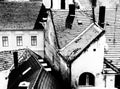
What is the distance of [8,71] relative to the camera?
2991cm

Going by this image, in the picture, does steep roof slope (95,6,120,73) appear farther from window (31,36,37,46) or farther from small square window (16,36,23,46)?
small square window (16,36,23,46)

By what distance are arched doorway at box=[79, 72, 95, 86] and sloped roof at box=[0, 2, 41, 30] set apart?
837 inches

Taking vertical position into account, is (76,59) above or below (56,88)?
above

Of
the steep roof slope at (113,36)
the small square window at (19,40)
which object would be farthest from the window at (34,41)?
the steep roof slope at (113,36)

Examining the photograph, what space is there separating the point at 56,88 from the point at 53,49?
6912mm

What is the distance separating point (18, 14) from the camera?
48.7 meters

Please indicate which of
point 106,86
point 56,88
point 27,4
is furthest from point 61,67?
point 27,4

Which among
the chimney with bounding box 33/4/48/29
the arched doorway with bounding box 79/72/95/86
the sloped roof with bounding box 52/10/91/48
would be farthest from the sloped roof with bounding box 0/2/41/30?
the arched doorway with bounding box 79/72/95/86

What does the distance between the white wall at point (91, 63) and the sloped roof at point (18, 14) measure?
21.4 meters

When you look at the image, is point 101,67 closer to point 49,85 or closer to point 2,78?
point 49,85

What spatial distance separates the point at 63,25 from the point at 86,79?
258 inches

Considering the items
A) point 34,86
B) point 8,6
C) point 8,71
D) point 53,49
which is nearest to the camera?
point 34,86

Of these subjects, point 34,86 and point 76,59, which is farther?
point 76,59

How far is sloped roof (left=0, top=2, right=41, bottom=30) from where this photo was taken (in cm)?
4778
